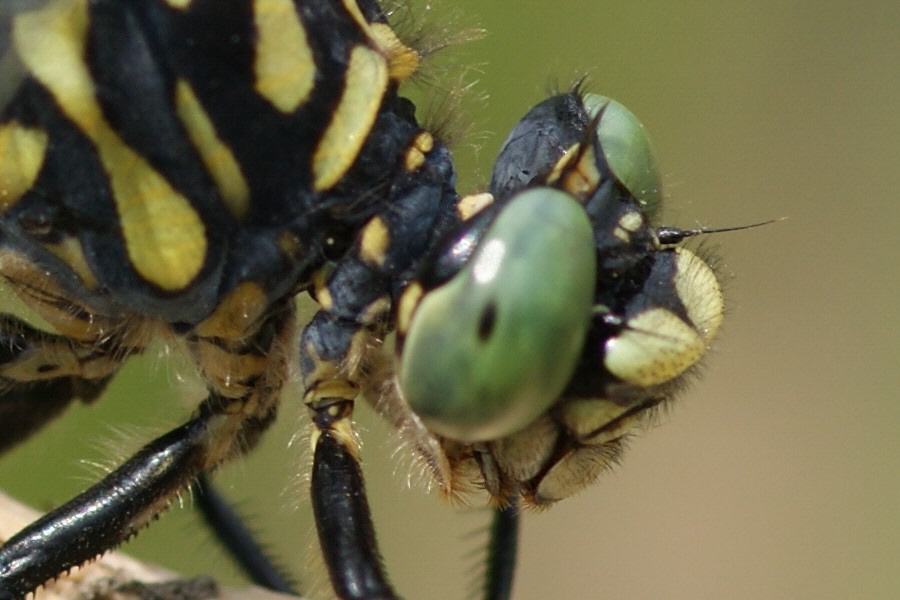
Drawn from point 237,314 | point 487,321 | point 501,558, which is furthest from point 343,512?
point 501,558

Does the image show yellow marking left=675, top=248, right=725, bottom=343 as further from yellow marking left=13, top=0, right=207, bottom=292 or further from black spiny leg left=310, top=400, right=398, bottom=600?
yellow marking left=13, top=0, right=207, bottom=292

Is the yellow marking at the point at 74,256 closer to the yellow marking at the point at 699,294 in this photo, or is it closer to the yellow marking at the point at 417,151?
the yellow marking at the point at 417,151

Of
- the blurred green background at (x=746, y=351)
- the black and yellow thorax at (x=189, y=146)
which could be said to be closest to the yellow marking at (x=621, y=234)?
the black and yellow thorax at (x=189, y=146)

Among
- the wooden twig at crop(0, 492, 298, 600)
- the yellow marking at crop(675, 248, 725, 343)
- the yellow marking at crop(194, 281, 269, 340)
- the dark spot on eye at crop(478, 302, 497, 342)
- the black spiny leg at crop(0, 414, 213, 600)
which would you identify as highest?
the dark spot on eye at crop(478, 302, 497, 342)

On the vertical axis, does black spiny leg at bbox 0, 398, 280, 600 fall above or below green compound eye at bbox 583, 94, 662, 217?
below

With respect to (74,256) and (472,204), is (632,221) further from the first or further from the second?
(74,256)

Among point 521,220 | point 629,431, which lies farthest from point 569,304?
point 629,431

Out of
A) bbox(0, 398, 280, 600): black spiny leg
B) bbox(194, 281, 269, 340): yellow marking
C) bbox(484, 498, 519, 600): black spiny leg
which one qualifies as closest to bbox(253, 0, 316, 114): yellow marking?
bbox(194, 281, 269, 340): yellow marking
